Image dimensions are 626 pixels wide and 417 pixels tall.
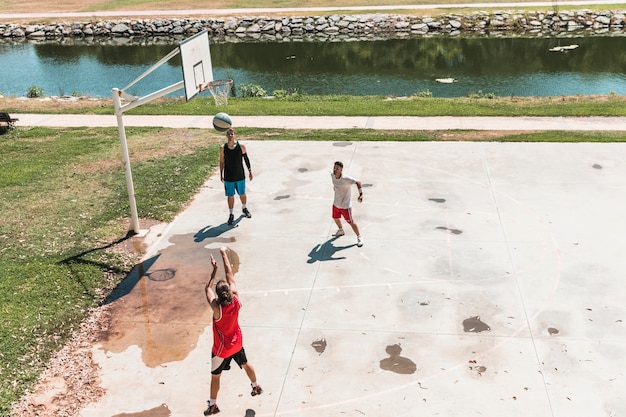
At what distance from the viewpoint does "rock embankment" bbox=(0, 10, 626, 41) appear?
1640 inches

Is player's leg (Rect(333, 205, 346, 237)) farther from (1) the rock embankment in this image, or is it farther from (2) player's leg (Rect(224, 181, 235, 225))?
(1) the rock embankment

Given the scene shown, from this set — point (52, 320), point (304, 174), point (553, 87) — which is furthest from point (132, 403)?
point (553, 87)

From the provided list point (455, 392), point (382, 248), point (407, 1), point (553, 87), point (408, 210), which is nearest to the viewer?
point (455, 392)

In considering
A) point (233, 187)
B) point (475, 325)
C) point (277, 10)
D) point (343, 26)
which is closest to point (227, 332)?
point (475, 325)

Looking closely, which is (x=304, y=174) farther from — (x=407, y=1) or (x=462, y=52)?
(x=407, y=1)

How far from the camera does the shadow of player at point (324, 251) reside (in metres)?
12.3

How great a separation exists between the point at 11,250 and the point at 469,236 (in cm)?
873

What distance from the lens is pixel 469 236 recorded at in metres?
12.9

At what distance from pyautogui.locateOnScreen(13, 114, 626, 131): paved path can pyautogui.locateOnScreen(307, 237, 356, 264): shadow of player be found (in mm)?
8507

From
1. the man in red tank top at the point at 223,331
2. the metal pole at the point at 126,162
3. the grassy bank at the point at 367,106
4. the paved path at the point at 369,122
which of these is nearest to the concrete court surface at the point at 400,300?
the metal pole at the point at 126,162

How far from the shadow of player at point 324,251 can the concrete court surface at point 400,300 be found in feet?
0.12

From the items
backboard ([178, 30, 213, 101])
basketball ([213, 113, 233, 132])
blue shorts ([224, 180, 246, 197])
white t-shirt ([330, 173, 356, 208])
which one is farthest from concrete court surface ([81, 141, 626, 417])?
backboard ([178, 30, 213, 101])

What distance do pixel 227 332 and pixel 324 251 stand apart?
4708mm

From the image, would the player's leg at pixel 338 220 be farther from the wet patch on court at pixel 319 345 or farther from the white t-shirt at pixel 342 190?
the wet patch on court at pixel 319 345
